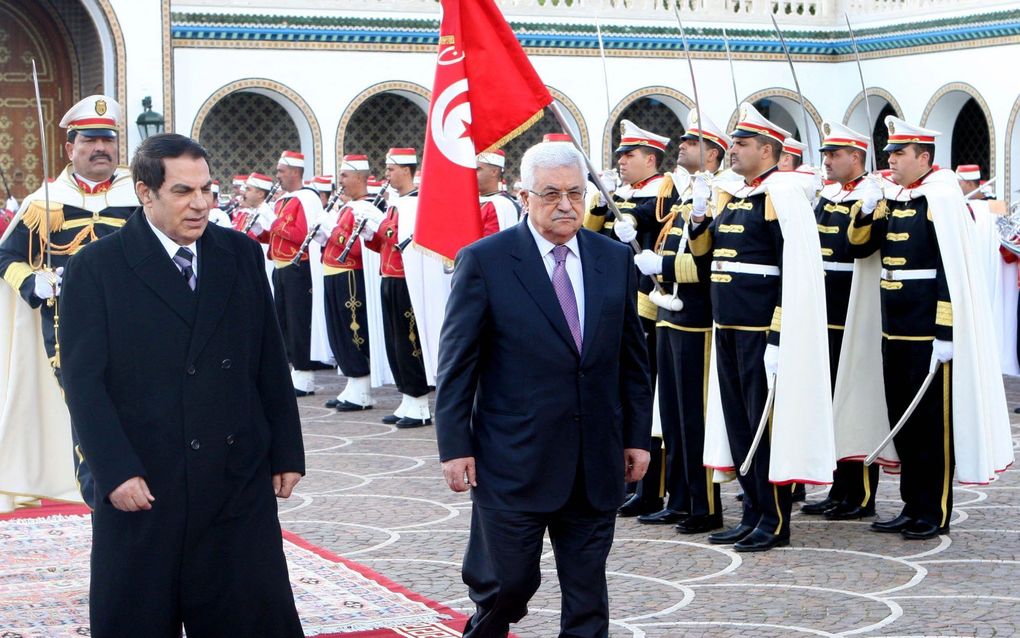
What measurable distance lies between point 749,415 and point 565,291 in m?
2.36

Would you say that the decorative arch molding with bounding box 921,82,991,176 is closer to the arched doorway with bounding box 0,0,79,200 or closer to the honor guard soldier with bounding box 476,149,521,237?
the arched doorway with bounding box 0,0,79,200

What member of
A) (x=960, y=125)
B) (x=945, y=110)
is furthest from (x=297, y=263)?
(x=960, y=125)

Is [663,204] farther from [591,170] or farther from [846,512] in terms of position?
[591,170]

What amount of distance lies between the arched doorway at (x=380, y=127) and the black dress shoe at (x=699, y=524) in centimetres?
1540

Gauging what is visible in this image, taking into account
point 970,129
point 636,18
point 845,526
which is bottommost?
point 845,526

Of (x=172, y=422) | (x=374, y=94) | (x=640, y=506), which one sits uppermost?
(x=374, y=94)

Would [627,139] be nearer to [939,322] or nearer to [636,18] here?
[939,322]

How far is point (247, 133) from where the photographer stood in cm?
2098

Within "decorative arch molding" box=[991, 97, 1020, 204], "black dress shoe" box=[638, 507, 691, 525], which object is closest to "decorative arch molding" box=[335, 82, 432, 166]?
"decorative arch molding" box=[991, 97, 1020, 204]

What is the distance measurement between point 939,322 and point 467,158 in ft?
7.26

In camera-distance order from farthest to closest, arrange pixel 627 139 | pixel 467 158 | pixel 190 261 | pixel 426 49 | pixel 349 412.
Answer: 1. pixel 426 49
2. pixel 349 412
3. pixel 627 139
4. pixel 467 158
5. pixel 190 261

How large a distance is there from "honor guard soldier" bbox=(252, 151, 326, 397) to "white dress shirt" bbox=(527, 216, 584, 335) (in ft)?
25.4

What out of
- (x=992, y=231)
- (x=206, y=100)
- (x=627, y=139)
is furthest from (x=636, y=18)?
(x=627, y=139)

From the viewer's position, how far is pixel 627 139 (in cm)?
731
